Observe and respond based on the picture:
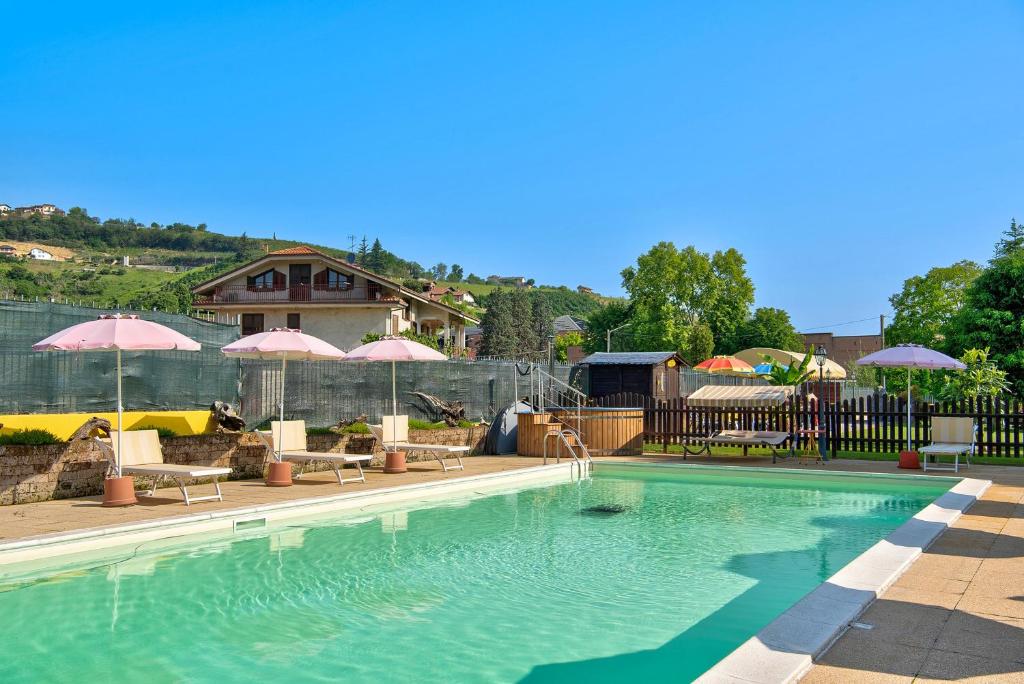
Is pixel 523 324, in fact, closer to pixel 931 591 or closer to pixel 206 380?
pixel 206 380

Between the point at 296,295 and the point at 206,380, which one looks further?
the point at 296,295

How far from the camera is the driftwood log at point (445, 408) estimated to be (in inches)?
706

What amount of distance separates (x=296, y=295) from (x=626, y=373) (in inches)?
984

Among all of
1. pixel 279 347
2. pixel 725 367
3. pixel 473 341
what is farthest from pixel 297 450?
pixel 473 341

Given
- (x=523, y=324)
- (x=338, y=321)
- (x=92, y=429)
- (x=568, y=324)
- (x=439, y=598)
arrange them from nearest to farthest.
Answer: (x=439, y=598)
(x=92, y=429)
(x=338, y=321)
(x=523, y=324)
(x=568, y=324)

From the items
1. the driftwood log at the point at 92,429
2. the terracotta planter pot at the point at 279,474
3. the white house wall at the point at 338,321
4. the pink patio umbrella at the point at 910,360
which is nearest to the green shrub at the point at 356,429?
the terracotta planter pot at the point at 279,474

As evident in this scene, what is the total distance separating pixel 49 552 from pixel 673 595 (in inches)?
229

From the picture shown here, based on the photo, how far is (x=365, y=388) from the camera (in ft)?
57.8

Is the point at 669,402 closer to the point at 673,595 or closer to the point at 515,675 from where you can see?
the point at 673,595

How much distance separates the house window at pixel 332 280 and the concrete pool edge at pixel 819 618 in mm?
38880

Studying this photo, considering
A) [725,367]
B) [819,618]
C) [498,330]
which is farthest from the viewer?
[498,330]

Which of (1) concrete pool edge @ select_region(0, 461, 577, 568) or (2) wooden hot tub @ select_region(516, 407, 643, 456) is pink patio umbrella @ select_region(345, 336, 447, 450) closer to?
(1) concrete pool edge @ select_region(0, 461, 577, 568)

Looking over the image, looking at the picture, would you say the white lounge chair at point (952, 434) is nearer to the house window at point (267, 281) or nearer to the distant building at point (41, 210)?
the house window at point (267, 281)

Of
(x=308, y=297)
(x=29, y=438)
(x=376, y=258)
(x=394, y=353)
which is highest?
(x=376, y=258)
